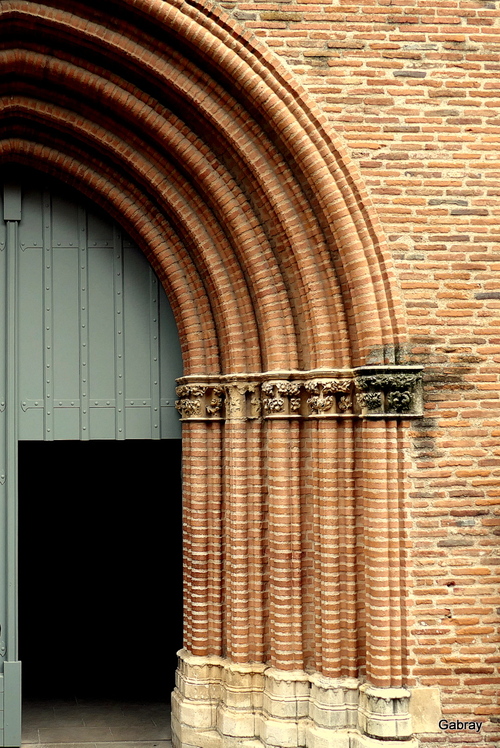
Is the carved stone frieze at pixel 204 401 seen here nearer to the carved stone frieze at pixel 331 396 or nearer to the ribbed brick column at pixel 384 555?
the carved stone frieze at pixel 331 396

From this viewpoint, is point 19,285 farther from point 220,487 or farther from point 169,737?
point 169,737

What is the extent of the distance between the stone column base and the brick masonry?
0.15 meters

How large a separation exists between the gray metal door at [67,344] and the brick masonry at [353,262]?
1.06m

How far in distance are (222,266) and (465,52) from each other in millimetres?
2541

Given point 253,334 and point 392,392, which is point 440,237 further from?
point 253,334

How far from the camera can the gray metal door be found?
23.3 feet

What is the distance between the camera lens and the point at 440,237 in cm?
639

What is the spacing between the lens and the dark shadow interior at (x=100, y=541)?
1062 centimetres

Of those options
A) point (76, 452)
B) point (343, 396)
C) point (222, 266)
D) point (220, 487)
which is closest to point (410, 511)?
point (343, 396)

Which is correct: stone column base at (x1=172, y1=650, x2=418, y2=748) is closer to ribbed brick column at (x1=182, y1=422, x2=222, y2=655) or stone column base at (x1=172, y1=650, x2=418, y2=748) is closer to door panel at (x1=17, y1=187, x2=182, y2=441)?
ribbed brick column at (x1=182, y1=422, x2=222, y2=655)

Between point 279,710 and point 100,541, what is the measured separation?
17.0 feet

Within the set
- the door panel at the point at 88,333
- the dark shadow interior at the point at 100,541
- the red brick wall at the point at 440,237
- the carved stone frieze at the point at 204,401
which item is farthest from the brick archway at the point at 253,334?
the dark shadow interior at the point at 100,541

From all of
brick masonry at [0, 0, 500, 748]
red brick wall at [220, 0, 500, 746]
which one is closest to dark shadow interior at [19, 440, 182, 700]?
brick masonry at [0, 0, 500, 748]

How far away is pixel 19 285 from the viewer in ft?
23.6
